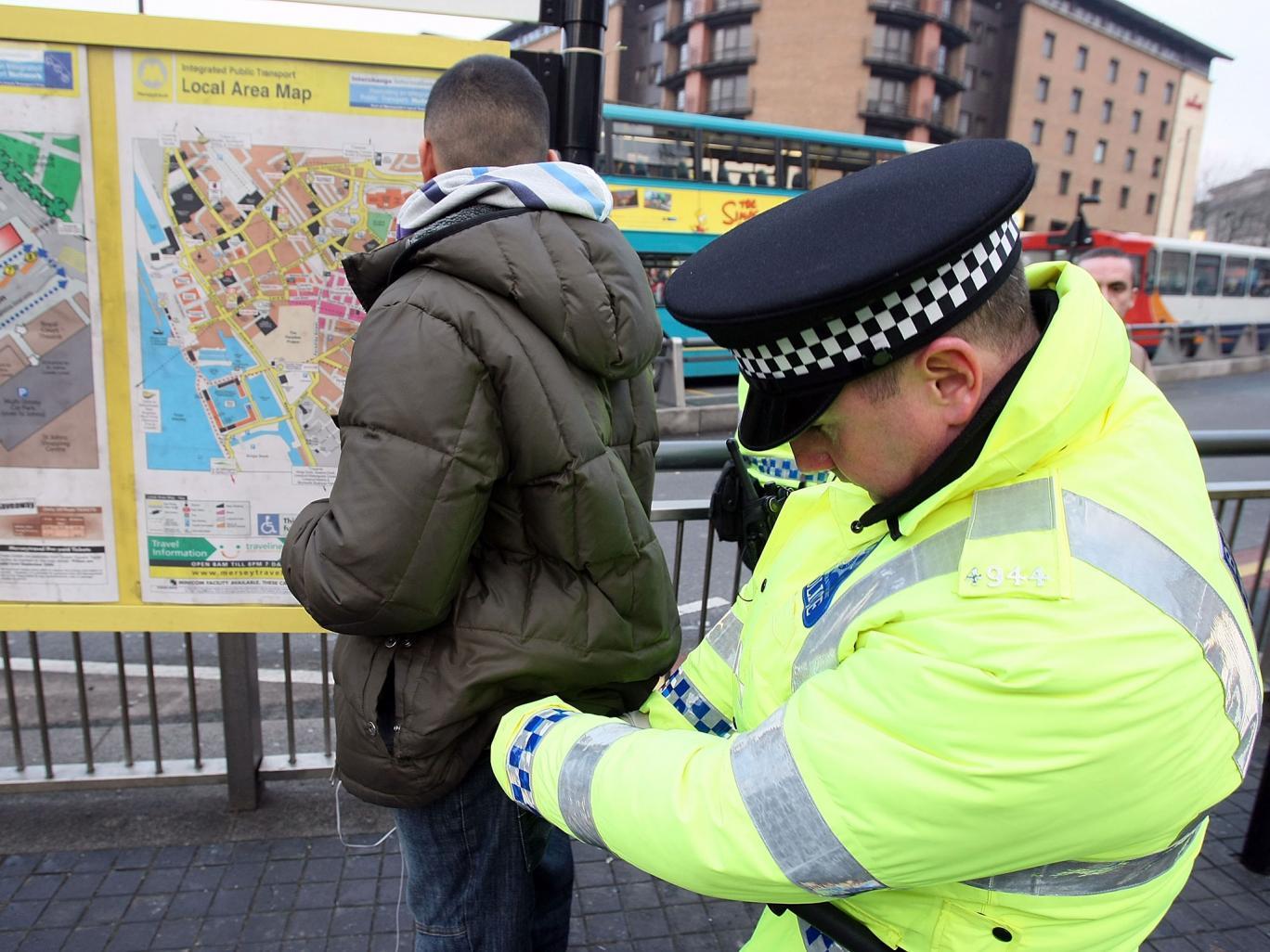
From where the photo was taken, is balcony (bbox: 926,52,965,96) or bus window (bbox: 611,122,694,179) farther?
balcony (bbox: 926,52,965,96)

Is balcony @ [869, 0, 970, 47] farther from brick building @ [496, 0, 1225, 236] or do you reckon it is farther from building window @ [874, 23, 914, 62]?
building window @ [874, 23, 914, 62]

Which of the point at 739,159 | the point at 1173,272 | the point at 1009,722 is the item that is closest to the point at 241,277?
the point at 1009,722

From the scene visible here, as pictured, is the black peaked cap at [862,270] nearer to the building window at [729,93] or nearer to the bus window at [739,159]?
the bus window at [739,159]

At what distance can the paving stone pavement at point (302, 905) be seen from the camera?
257 cm

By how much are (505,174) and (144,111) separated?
134cm

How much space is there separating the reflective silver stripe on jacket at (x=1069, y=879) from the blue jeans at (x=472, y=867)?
105 cm

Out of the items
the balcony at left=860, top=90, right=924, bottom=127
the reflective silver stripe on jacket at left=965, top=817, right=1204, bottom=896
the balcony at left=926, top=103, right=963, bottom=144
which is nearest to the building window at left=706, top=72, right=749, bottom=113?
the balcony at left=860, top=90, right=924, bottom=127

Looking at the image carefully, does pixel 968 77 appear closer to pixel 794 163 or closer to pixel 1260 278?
pixel 1260 278

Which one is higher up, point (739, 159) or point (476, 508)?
point (739, 159)

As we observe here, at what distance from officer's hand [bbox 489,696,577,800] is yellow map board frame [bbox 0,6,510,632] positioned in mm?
1481

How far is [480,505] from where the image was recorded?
1507mm

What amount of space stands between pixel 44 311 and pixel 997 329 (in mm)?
2563

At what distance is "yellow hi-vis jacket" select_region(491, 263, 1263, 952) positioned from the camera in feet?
2.67

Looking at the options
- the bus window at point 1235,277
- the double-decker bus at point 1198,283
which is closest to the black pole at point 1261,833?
the double-decker bus at point 1198,283
